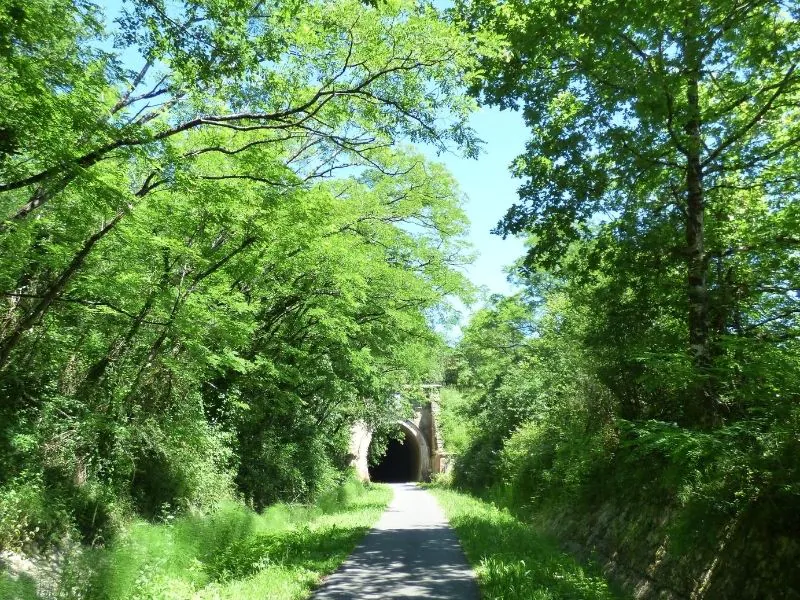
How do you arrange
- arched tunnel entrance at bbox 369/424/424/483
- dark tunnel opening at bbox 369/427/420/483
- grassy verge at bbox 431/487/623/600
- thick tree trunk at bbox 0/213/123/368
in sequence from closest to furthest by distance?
grassy verge at bbox 431/487/623/600 → thick tree trunk at bbox 0/213/123/368 → arched tunnel entrance at bbox 369/424/424/483 → dark tunnel opening at bbox 369/427/420/483

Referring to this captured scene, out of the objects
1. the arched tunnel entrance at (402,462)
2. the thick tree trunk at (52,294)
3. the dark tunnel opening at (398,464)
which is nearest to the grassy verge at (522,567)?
the thick tree trunk at (52,294)

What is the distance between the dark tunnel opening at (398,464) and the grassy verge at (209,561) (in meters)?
37.1

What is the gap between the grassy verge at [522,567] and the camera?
6.66m

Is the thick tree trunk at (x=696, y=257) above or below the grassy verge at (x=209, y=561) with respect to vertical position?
above

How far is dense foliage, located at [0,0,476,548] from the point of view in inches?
230

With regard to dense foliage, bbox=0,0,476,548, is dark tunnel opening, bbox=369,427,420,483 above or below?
below

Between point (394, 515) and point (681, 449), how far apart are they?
12.5 metres

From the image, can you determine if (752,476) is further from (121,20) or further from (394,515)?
(394,515)

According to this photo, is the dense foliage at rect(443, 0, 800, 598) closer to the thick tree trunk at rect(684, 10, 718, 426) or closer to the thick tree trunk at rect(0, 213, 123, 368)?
the thick tree trunk at rect(684, 10, 718, 426)

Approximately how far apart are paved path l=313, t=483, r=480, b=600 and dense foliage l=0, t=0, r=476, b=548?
12.2ft

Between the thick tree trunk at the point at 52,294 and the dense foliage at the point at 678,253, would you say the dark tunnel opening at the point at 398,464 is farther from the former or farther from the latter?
the thick tree trunk at the point at 52,294

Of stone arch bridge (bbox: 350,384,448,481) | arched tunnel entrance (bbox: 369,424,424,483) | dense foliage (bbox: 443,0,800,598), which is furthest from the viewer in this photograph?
arched tunnel entrance (bbox: 369,424,424,483)

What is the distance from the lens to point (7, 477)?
7090 millimetres

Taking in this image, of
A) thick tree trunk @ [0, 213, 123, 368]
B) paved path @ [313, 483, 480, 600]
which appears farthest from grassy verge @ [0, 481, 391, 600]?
thick tree trunk @ [0, 213, 123, 368]
